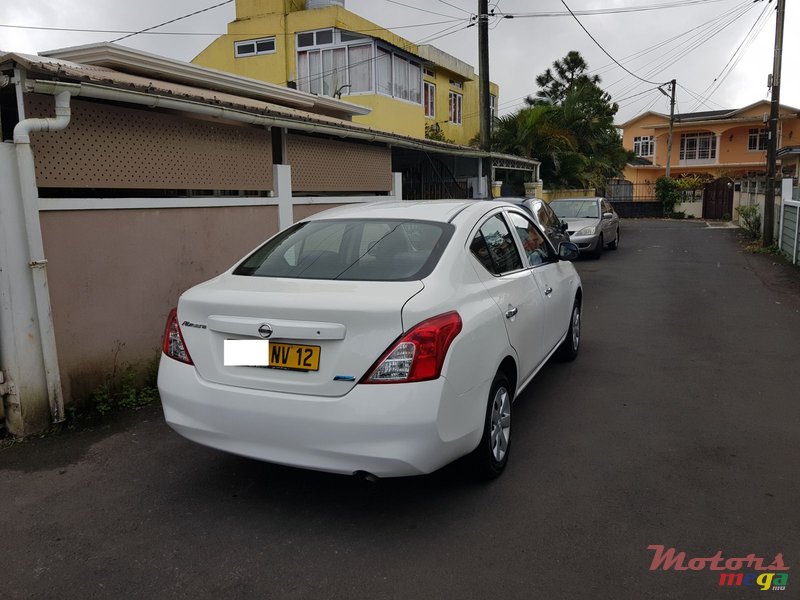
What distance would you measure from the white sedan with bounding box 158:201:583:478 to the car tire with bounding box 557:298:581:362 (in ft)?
6.95

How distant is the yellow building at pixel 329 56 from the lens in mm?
19078

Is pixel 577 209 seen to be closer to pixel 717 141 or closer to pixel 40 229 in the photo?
pixel 40 229

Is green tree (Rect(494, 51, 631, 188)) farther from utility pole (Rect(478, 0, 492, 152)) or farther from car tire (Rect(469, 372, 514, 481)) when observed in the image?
car tire (Rect(469, 372, 514, 481))

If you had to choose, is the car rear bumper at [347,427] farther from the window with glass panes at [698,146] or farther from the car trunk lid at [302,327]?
the window with glass panes at [698,146]

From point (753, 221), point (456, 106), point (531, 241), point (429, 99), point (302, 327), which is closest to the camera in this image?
point (302, 327)

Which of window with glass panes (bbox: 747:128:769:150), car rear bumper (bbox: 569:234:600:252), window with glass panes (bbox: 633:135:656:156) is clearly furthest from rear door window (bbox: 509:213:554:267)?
window with glass panes (bbox: 633:135:656:156)

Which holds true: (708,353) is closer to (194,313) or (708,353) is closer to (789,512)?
(789,512)

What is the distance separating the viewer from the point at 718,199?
33500 mm

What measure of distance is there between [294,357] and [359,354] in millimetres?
344

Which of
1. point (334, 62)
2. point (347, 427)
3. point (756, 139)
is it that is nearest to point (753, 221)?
point (334, 62)

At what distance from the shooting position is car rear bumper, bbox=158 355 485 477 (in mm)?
3062

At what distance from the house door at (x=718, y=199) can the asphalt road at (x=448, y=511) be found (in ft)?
100

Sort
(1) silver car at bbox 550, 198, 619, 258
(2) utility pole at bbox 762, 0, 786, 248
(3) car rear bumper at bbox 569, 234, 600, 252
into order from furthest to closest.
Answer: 1. (2) utility pole at bbox 762, 0, 786, 248
2. (1) silver car at bbox 550, 198, 619, 258
3. (3) car rear bumper at bbox 569, 234, 600, 252

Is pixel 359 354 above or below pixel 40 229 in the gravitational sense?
below
